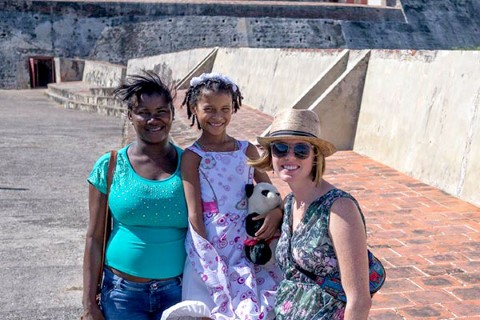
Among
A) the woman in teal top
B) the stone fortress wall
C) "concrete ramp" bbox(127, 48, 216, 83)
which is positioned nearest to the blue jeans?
the woman in teal top

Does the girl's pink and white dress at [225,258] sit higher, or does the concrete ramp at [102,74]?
the girl's pink and white dress at [225,258]

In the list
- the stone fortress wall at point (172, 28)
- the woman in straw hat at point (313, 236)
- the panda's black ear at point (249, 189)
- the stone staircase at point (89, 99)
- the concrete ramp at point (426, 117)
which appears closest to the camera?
the woman in straw hat at point (313, 236)

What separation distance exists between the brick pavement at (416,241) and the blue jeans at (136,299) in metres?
1.08

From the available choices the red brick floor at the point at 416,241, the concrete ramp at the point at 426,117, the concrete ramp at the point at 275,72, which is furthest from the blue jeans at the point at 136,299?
the concrete ramp at the point at 275,72

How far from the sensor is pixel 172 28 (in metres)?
25.1

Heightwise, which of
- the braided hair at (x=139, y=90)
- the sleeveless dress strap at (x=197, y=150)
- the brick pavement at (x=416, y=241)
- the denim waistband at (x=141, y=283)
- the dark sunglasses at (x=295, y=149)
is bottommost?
the brick pavement at (x=416, y=241)

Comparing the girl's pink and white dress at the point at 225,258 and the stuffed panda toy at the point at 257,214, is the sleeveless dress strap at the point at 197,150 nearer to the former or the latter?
the girl's pink and white dress at the point at 225,258

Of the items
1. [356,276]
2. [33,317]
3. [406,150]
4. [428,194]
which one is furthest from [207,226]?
[406,150]

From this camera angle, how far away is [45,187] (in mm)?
7852

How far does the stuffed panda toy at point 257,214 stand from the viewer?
2250 millimetres

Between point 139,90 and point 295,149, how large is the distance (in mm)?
707

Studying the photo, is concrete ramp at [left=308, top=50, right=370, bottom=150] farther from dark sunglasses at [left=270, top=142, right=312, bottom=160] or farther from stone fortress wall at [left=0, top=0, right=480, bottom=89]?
stone fortress wall at [left=0, top=0, right=480, bottom=89]

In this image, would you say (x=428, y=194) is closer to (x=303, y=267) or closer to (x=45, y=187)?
Result: (x=303, y=267)

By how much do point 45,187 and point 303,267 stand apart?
6.55 metres
